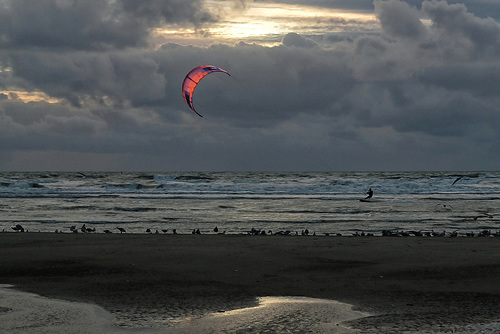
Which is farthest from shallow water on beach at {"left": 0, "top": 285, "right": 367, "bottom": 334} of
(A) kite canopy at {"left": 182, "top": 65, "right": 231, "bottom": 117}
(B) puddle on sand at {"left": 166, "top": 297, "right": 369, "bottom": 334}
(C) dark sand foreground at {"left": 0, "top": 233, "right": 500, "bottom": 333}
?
(A) kite canopy at {"left": 182, "top": 65, "right": 231, "bottom": 117}

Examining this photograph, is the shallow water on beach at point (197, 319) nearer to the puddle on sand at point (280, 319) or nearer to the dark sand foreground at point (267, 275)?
the puddle on sand at point (280, 319)

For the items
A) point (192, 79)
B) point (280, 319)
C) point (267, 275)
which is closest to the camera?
point (280, 319)

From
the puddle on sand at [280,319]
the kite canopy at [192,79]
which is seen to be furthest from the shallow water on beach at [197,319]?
the kite canopy at [192,79]

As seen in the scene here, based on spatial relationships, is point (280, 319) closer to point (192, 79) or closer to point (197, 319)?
point (197, 319)

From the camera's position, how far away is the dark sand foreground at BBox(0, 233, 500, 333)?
5398 mm

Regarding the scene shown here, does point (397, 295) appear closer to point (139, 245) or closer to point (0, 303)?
point (0, 303)

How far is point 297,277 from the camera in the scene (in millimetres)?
7004

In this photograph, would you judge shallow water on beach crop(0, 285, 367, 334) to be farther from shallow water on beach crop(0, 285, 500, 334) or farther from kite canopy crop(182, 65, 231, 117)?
kite canopy crop(182, 65, 231, 117)

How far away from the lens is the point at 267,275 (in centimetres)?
713

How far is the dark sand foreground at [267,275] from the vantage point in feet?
17.7

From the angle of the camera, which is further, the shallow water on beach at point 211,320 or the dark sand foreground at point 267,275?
the dark sand foreground at point 267,275

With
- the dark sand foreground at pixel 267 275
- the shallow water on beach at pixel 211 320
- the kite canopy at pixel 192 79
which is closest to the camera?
the shallow water on beach at pixel 211 320

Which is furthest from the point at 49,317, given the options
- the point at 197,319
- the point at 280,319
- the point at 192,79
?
the point at 192,79

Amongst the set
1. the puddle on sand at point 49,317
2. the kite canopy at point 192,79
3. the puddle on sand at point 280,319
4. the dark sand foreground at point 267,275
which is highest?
the kite canopy at point 192,79
